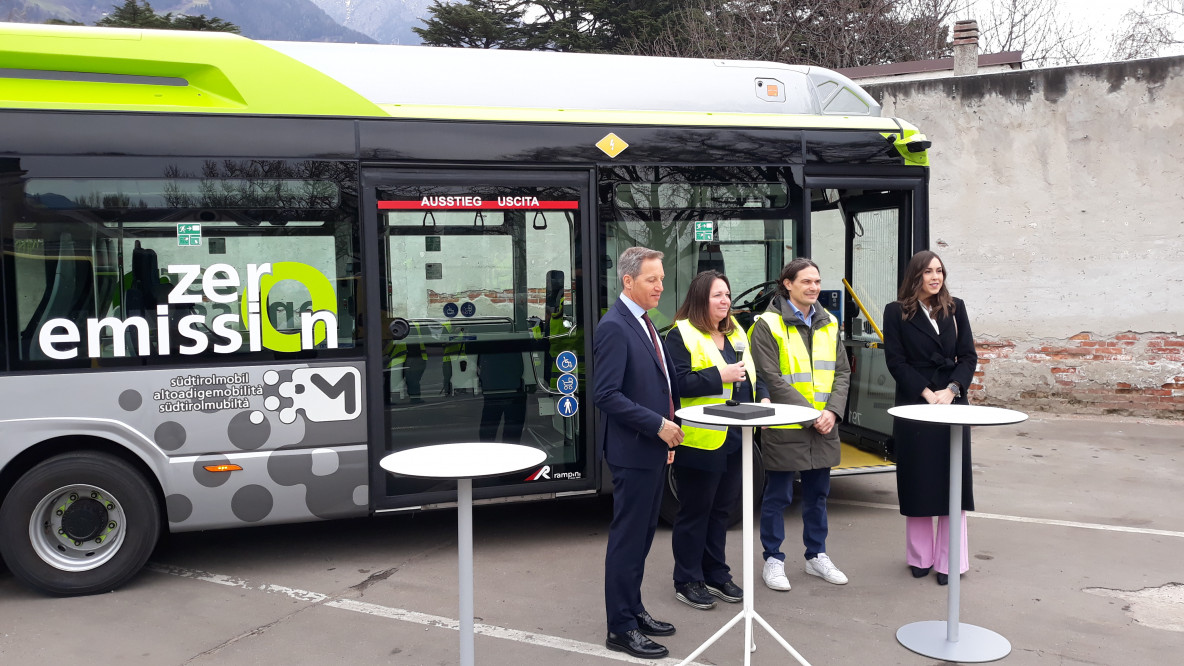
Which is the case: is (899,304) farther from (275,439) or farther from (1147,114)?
(1147,114)

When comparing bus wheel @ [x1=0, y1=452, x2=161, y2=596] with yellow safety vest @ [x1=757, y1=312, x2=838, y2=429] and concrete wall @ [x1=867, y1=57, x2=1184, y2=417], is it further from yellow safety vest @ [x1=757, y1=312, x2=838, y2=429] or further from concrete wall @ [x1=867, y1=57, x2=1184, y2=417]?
concrete wall @ [x1=867, y1=57, x2=1184, y2=417]

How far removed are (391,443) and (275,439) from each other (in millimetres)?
636

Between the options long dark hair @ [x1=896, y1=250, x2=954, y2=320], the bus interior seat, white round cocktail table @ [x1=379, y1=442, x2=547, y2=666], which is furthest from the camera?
long dark hair @ [x1=896, y1=250, x2=954, y2=320]

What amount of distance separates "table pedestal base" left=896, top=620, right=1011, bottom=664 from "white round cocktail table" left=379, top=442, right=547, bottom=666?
82.1 inches

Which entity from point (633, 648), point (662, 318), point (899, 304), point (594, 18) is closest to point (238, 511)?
point (633, 648)

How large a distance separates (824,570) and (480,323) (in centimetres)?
242

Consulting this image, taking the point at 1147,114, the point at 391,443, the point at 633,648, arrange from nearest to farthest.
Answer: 1. the point at 633,648
2. the point at 391,443
3. the point at 1147,114

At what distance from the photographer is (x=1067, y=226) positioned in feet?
32.2

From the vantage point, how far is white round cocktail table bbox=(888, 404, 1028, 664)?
3.87 m

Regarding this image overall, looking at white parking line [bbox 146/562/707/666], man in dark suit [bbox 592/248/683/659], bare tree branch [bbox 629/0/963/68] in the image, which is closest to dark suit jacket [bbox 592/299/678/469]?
→ man in dark suit [bbox 592/248/683/659]

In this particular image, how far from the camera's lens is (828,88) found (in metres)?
6.11

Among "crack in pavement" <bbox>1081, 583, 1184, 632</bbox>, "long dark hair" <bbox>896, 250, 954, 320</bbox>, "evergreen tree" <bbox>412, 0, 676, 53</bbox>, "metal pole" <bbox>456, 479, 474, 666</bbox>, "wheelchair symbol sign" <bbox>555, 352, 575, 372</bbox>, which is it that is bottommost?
"crack in pavement" <bbox>1081, 583, 1184, 632</bbox>

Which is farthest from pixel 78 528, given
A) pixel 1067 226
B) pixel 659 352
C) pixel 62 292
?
pixel 1067 226

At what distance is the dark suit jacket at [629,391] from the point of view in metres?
3.72
